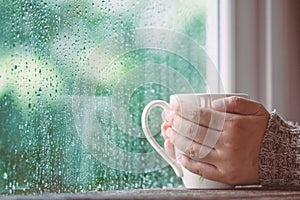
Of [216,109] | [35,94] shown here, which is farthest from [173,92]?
[35,94]

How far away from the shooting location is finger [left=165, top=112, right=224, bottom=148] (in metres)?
0.86

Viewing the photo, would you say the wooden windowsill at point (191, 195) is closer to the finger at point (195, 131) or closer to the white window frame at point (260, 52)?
the finger at point (195, 131)

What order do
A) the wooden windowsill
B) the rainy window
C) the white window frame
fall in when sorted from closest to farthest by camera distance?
1. the wooden windowsill
2. the rainy window
3. the white window frame

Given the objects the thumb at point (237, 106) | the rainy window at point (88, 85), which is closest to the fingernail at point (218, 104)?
the thumb at point (237, 106)

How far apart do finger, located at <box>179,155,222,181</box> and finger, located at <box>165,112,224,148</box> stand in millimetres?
31

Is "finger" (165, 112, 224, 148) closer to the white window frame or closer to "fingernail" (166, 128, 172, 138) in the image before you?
"fingernail" (166, 128, 172, 138)

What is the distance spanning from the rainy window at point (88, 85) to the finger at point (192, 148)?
0.09 m

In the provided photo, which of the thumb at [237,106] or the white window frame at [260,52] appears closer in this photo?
the thumb at [237,106]

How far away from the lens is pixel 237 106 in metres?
0.87

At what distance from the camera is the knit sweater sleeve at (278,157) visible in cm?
89

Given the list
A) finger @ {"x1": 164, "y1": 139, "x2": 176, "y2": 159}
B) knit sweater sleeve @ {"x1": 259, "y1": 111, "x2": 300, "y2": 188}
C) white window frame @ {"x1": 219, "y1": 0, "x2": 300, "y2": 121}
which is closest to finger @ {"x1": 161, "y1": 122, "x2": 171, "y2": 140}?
finger @ {"x1": 164, "y1": 139, "x2": 176, "y2": 159}

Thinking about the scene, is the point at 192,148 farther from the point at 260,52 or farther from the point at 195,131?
the point at 260,52

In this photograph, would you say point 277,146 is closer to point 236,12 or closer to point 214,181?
point 214,181

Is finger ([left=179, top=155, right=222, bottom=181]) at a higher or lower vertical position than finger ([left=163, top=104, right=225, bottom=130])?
lower
